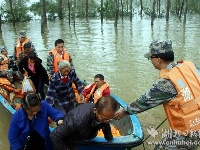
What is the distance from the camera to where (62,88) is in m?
4.84

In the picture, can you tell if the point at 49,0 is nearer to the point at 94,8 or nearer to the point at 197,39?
the point at 94,8

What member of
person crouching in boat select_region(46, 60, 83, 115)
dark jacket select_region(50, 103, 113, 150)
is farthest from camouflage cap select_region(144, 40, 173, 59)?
person crouching in boat select_region(46, 60, 83, 115)

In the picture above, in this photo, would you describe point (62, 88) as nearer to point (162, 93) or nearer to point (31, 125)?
point (31, 125)

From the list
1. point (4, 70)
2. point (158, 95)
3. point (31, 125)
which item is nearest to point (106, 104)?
point (158, 95)

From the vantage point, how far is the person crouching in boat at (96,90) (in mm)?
5137

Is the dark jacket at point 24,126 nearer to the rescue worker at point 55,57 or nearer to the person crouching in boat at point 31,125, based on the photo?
the person crouching in boat at point 31,125

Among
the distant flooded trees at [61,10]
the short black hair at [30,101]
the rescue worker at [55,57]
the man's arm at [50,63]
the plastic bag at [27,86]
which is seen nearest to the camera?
the short black hair at [30,101]

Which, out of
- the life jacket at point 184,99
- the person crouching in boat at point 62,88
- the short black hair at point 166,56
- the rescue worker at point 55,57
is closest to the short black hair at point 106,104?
the life jacket at point 184,99

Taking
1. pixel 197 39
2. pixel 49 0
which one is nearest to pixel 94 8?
pixel 49 0

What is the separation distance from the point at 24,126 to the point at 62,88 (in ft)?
5.54

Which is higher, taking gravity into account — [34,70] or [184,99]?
[184,99]

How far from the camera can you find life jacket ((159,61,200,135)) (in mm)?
2740

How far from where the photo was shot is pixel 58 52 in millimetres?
6469

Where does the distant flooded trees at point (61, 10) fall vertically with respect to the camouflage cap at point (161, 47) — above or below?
above
